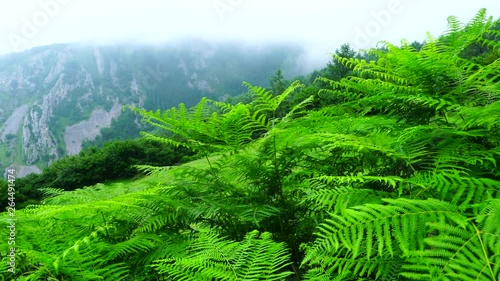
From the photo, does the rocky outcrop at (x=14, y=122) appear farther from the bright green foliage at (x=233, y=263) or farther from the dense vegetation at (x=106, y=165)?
the bright green foliage at (x=233, y=263)

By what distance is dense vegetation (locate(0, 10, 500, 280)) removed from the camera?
115 centimetres

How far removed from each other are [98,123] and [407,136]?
190828mm

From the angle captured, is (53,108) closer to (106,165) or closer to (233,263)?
(106,165)

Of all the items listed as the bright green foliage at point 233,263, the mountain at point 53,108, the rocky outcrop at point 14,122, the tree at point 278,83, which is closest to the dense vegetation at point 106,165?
the tree at point 278,83

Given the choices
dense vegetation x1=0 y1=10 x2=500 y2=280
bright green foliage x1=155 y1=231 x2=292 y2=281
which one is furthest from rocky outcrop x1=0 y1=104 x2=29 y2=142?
bright green foliage x1=155 y1=231 x2=292 y2=281

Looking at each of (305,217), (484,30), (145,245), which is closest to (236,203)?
(305,217)

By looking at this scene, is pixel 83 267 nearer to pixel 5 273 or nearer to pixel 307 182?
pixel 5 273

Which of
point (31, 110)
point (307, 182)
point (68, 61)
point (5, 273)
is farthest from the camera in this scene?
point (68, 61)

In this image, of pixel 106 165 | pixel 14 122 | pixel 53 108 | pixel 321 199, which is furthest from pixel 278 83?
pixel 14 122

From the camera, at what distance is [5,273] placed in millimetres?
1712

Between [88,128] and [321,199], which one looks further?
[88,128]

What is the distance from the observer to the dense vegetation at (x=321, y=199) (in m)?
1.15

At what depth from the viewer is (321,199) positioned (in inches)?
56.3

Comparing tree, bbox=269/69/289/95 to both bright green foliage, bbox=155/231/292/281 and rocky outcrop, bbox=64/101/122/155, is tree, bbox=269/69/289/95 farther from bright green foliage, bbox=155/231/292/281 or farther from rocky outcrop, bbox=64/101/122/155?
rocky outcrop, bbox=64/101/122/155
